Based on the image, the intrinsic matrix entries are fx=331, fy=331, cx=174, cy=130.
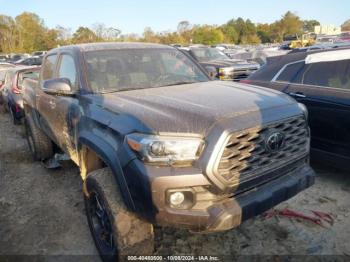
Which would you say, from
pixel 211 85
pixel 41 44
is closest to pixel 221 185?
pixel 211 85

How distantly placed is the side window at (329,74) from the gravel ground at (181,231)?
48.1 inches

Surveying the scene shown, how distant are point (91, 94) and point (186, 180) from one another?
149 centimetres

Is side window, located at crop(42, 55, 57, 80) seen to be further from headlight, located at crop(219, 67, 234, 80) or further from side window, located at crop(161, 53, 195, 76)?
headlight, located at crop(219, 67, 234, 80)

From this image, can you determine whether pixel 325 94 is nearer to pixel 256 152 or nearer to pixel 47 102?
pixel 256 152

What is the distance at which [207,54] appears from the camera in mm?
13102

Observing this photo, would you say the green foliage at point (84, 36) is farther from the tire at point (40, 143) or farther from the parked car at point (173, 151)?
the parked car at point (173, 151)

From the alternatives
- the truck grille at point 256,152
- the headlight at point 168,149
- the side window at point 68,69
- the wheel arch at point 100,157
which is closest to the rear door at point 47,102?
the side window at point 68,69

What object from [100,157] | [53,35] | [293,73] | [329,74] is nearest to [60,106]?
[100,157]

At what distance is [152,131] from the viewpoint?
2.37 m

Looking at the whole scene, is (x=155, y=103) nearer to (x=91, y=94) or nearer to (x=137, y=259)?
(x=91, y=94)

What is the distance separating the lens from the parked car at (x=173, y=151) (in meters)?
2.32

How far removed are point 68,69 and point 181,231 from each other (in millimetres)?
2228

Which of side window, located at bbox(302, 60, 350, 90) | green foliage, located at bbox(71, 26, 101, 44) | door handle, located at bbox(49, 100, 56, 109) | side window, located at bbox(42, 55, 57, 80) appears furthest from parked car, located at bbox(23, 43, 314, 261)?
green foliage, located at bbox(71, 26, 101, 44)

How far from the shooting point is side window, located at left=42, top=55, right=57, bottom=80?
14.8 feet
